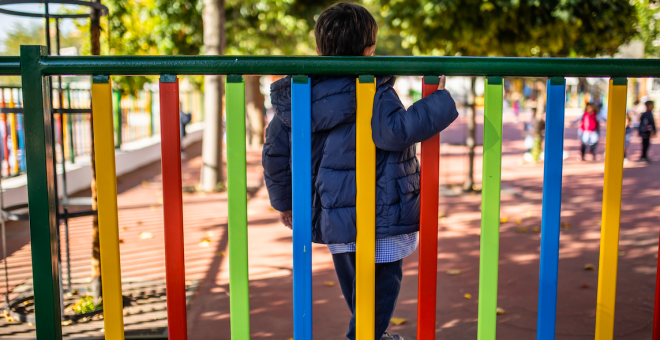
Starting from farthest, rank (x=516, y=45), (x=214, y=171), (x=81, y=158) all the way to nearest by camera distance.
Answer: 1. (x=81, y=158)
2. (x=214, y=171)
3. (x=516, y=45)

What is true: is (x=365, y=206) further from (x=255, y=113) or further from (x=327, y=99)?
(x=255, y=113)

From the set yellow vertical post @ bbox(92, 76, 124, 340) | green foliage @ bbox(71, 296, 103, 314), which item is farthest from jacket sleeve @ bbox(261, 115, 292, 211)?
green foliage @ bbox(71, 296, 103, 314)

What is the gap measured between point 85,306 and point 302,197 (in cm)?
246

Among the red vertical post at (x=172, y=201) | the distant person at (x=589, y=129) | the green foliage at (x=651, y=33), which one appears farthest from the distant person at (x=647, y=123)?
the red vertical post at (x=172, y=201)

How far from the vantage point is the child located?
6.00 feet

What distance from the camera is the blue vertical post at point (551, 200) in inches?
71.1

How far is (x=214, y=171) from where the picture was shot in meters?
8.92

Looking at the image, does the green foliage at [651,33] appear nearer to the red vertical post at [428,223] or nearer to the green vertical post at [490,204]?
the green vertical post at [490,204]

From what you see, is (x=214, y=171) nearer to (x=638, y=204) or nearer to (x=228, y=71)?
(x=638, y=204)

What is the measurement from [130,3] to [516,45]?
8.01 m

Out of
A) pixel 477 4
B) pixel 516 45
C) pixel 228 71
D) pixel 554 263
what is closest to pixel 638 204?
pixel 516 45

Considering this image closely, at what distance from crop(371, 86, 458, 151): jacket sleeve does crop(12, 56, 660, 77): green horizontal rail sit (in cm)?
10

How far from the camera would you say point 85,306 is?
3.58 meters

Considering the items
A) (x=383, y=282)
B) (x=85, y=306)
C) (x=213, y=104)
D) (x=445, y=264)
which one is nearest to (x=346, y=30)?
(x=383, y=282)
